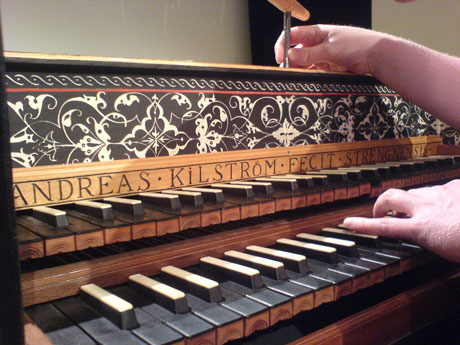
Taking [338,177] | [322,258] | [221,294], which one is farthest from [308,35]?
[221,294]

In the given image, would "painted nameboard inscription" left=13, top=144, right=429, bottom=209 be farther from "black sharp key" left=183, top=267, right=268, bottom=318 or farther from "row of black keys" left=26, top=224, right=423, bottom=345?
"black sharp key" left=183, top=267, right=268, bottom=318

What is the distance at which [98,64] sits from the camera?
1039 millimetres

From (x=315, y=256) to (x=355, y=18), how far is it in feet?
8.38

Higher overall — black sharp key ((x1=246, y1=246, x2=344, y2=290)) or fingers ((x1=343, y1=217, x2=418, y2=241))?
fingers ((x1=343, y1=217, x2=418, y2=241))

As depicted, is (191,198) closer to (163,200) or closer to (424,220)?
(163,200)

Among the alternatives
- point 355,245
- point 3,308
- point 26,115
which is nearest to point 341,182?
point 355,245

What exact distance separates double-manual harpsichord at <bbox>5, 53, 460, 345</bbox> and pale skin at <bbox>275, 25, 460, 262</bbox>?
0.08 meters

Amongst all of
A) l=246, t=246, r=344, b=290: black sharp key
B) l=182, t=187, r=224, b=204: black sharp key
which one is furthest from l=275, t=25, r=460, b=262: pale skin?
l=182, t=187, r=224, b=204: black sharp key

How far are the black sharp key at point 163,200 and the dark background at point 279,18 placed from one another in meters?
2.42

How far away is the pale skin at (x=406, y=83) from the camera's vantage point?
40.8 inches

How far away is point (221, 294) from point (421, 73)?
110cm

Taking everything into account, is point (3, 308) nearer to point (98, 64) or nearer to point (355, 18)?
point (98, 64)

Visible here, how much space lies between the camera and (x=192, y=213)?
36.4 inches

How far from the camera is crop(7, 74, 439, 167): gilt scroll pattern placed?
968mm
